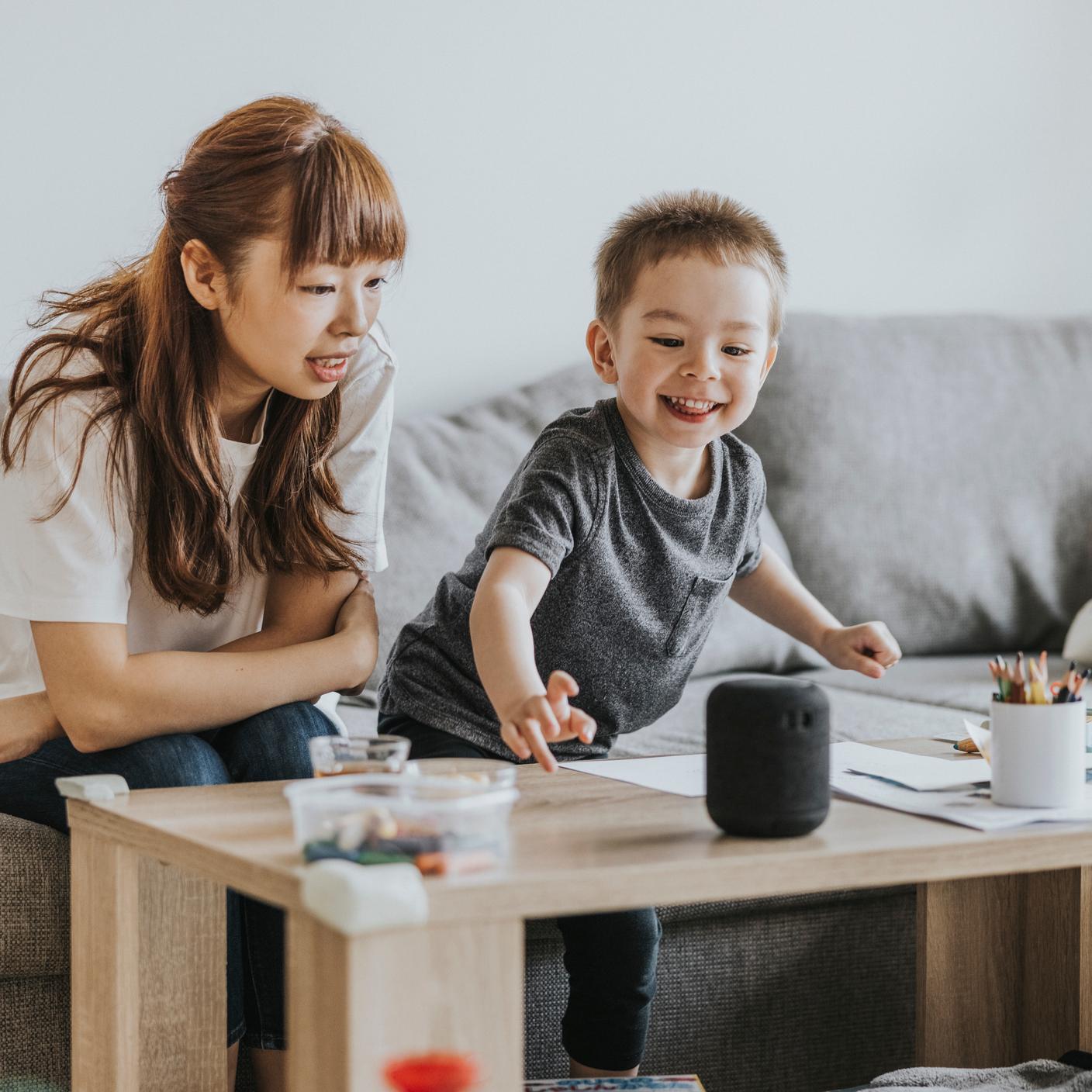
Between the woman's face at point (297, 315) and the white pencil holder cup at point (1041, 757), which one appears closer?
the white pencil holder cup at point (1041, 757)

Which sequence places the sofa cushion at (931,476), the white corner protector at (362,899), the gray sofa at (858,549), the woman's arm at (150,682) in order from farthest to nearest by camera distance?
the sofa cushion at (931,476) < the gray sofa at (858,549) < the woman's arm at (150,682) < the white corner protector at (362,899)

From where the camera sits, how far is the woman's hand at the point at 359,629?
124 centimetres

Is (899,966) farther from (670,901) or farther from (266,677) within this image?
(670,901)

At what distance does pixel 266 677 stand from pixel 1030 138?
200 cm

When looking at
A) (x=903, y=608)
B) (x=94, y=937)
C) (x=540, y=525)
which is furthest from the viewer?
(x=903, y=608)

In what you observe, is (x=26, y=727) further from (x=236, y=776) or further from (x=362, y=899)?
(x=362, y=899)

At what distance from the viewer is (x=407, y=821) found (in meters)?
0.71

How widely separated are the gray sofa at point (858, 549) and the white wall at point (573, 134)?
19 centimetres

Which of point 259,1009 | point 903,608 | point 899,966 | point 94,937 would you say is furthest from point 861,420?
point 94,937

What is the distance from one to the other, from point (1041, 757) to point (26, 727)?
0.80 m

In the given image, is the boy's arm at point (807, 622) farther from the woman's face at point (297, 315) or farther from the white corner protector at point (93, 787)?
the white corner protector at point (93, 787)

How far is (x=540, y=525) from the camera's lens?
1.13 meters

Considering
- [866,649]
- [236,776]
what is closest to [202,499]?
[236,776]

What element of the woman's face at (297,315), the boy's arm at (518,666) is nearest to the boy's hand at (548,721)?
the boy's arm at (518,666)
